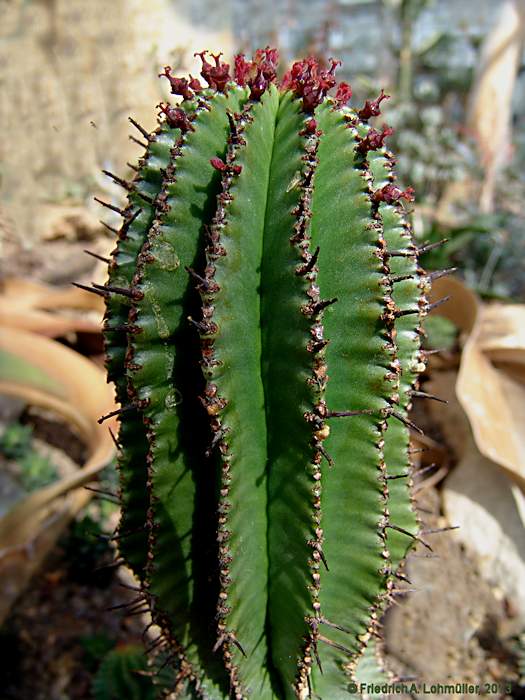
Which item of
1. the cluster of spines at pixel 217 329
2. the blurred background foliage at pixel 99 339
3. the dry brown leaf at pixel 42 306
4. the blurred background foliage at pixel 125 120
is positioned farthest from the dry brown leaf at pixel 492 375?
the dry brown leaf at pixel 42 306

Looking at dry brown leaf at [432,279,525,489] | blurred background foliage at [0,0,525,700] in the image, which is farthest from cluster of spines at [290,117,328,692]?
dry brown leaf at [432,279,525,489]

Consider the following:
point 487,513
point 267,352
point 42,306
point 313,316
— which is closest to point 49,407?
point 42,306

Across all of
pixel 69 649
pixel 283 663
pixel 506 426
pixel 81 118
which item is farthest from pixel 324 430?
pixel 81 118

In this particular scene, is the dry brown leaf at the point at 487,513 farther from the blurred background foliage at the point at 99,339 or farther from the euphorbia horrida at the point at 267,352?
the euphorbia horrida at the point at 267,352

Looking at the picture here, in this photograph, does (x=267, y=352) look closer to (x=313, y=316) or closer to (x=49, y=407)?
(x=313, y=316)

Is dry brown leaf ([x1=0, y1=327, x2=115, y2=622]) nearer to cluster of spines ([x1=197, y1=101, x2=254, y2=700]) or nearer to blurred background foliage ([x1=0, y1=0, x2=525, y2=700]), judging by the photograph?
blurred background foliage ([x1=0, y1=0, x2=525, y2=700])

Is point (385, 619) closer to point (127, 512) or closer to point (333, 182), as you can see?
point (127, 512)

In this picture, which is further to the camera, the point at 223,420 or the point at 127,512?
the point at 127,512

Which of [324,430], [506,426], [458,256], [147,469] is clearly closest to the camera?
[324,430]
